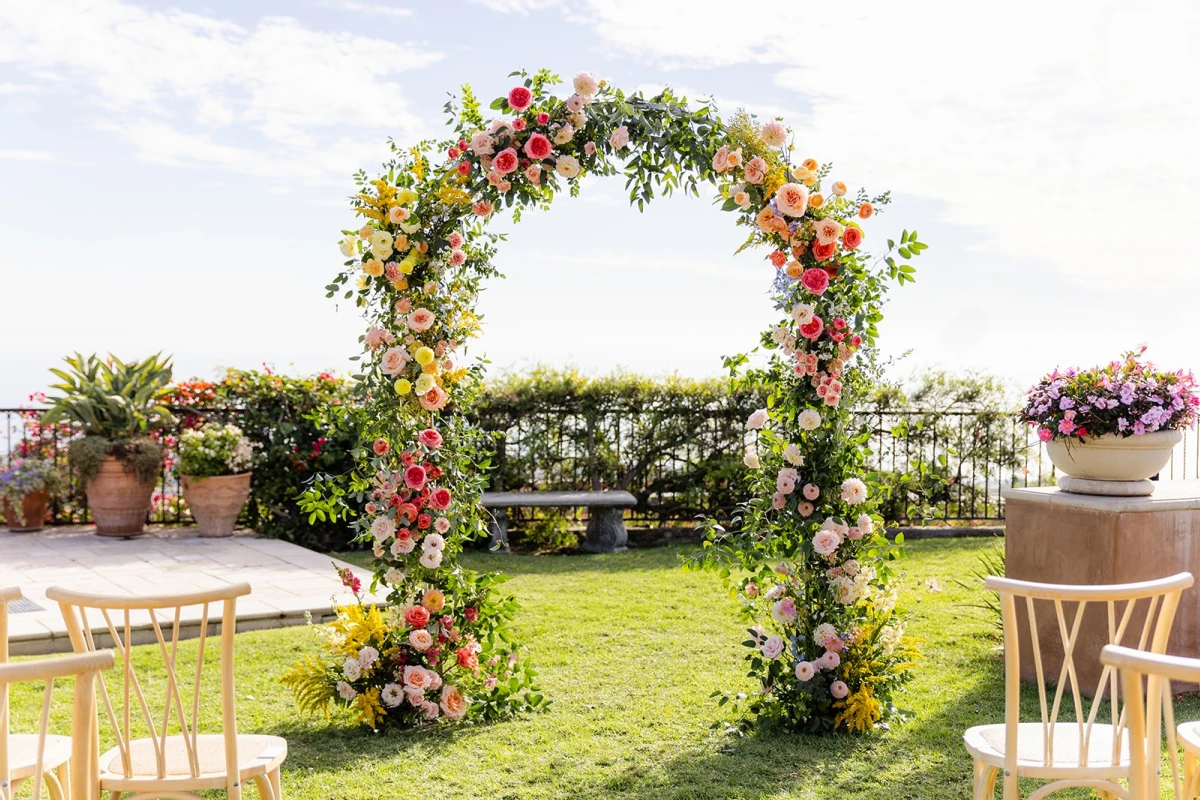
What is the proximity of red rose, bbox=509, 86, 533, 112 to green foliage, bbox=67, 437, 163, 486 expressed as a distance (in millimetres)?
5818

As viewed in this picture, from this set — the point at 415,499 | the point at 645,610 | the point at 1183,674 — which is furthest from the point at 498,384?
the point at 1183,674

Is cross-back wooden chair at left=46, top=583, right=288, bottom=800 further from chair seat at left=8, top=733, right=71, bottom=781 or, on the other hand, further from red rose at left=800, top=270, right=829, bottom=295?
red rose at left=800, top=270, right=829, bottom=295

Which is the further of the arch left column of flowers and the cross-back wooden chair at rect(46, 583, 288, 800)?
the arch left column of flowers

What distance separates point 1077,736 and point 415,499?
248 cm

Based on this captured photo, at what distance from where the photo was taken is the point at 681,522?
959cm

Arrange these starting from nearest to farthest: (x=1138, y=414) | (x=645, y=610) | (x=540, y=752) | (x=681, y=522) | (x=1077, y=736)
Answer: (x=1077, y=736) < (x=540, y=752) < (x=1138, y=414) < (x=645, y=610) < (x=681, y=522)

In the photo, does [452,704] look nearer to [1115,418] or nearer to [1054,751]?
[1054,751]

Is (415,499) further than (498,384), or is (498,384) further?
(498,384)

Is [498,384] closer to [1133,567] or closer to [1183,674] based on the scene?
[1133,567]

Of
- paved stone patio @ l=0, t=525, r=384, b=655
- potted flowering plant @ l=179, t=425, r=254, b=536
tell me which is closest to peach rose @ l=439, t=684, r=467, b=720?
paved stone patio @ l=0, t=525, r=384, b=655

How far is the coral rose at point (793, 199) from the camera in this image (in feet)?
13.1

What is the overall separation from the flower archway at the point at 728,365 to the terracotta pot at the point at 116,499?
5.02m

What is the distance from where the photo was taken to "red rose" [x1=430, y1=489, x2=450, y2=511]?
13.8ft

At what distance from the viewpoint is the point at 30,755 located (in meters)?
2.66
